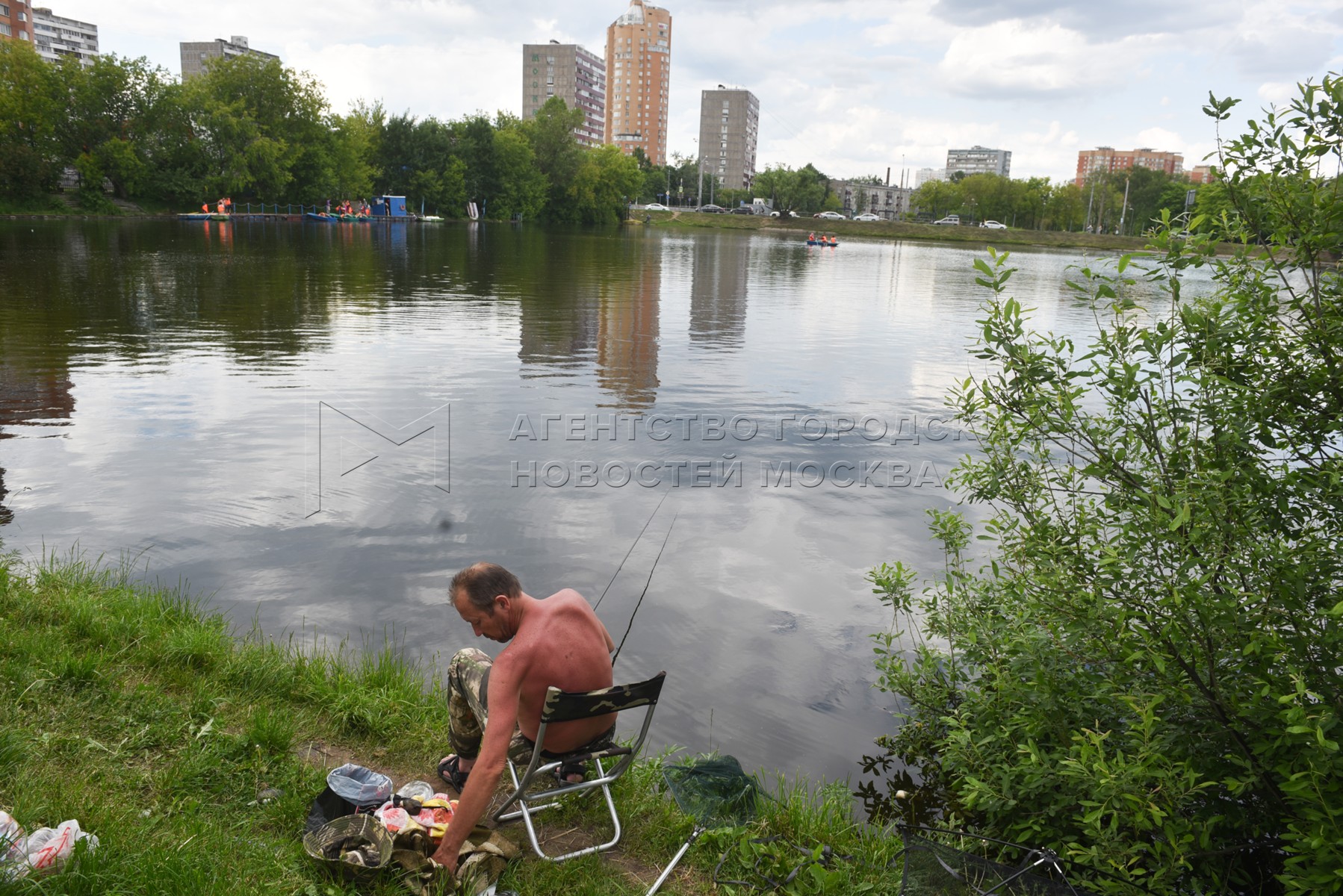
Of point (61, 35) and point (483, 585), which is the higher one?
point (61, 35)

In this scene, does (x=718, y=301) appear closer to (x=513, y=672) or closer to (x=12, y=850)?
(x=513, y=672)

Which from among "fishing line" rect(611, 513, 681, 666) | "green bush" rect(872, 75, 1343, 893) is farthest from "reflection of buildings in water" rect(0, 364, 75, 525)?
"green bush" rect(872, 75, 1343, 893)

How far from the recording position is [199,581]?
7.26 meters

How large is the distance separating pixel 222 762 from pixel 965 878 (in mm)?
3289

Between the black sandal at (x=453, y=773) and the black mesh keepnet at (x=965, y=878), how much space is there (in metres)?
2.07

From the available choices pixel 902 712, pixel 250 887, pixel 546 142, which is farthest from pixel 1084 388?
pixel 546 142

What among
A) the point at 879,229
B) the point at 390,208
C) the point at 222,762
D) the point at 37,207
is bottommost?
the point at 222,762

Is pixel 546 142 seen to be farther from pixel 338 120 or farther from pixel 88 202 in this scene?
pixel 88 202

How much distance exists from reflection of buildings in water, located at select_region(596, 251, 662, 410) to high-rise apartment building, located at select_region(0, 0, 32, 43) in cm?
10099

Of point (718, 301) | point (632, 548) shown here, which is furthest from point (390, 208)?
point (632, 548)

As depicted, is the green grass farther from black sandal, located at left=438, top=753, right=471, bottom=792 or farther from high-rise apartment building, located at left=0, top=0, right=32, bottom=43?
black sandal, located at left=438, top=753, right=471, bottom=792

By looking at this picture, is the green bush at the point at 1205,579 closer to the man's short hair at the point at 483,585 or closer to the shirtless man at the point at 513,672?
the shirtless man at the point at 513,672

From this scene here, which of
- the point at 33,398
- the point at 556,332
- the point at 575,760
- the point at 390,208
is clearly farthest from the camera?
the point at 390,208

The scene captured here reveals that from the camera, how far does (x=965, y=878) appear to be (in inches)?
138
